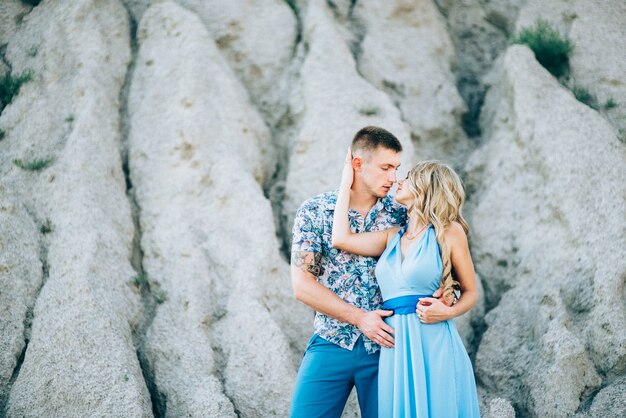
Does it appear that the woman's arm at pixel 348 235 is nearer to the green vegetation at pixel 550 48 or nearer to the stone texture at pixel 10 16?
the green vegetation at pixel 550 48

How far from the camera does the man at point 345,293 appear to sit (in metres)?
3.78

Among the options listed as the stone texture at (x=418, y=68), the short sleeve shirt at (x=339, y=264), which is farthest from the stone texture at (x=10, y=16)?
the short sleeve shirt at (x=339, y=264)

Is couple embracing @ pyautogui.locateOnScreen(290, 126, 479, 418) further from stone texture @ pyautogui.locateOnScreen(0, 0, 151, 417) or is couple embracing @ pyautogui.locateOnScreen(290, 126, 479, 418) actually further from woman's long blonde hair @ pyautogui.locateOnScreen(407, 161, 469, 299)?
stone texture @ pyautogui.locateOnScreen(0, 0, 151, 417)

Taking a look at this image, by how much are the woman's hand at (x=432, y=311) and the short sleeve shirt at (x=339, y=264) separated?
0.36 meters

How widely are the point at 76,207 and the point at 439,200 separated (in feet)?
11.1

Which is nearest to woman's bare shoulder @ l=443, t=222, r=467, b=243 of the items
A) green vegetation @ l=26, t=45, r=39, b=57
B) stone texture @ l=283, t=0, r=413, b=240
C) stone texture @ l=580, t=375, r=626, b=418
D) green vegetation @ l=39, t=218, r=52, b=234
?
stone texture @ l=580, t=375, r=626, b=418

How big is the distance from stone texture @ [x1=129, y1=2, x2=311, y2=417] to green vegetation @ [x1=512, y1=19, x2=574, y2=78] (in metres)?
3.20

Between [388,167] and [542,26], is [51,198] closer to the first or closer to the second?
[388,167]

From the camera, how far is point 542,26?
21.2ft

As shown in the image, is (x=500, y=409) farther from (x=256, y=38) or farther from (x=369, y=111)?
(x=256, y=38)

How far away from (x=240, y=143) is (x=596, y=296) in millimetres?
3696

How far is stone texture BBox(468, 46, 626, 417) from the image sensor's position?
441 centimetres

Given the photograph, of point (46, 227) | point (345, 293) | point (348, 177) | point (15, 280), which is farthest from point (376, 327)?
point (46, 227)

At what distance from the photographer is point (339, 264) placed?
3986 mm
